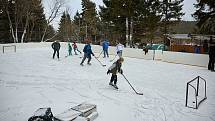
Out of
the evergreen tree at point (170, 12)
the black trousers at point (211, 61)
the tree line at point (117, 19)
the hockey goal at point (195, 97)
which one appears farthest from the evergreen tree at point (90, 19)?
the hockey goal at point (195, 97)

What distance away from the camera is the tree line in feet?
101

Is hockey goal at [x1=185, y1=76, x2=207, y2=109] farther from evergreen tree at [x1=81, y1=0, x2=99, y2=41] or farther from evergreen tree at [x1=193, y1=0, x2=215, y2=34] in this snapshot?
evergreen tree at [x1=81, y1=0, x2=99, y2=41]

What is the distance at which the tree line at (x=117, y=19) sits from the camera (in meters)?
30.8

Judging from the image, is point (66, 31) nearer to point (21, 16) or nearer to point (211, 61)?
point (21, 16)

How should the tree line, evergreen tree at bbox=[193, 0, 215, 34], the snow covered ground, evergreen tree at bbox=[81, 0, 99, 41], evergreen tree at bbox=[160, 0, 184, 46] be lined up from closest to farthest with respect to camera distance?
the snow covered ground → evergreen tree at bbox=[193, 0, 215, 34] → the tree line → evergreen tree at bbox=[160, 0, 184, 46] → evergreen tree at bbox=[81, 0, 99, 41]

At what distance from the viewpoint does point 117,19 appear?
3469cm

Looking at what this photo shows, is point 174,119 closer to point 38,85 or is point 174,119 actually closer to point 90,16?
point 38,85

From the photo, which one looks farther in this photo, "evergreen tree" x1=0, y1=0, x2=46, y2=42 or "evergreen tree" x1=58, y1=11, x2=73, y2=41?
"evergreen tree" x1=58, y1=11, x2=73, y2=41

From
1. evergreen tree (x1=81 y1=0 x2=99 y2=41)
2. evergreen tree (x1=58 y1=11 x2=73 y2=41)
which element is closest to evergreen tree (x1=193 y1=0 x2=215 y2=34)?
evergreen tree (x1=81 y1=0 x2=99 y2=41)

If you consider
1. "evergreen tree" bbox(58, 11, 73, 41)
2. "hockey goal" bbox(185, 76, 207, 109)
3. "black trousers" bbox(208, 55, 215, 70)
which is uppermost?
"evergreen tree" bbox(58, 11, 73, 41)

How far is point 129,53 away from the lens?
23078 millimetres

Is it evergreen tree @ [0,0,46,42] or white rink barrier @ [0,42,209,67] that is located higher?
evergreen tree @ [0,0,46,42]

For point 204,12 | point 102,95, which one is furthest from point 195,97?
point 204,12

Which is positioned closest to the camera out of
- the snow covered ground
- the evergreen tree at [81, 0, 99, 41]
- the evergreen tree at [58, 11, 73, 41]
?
the snow covered ground
